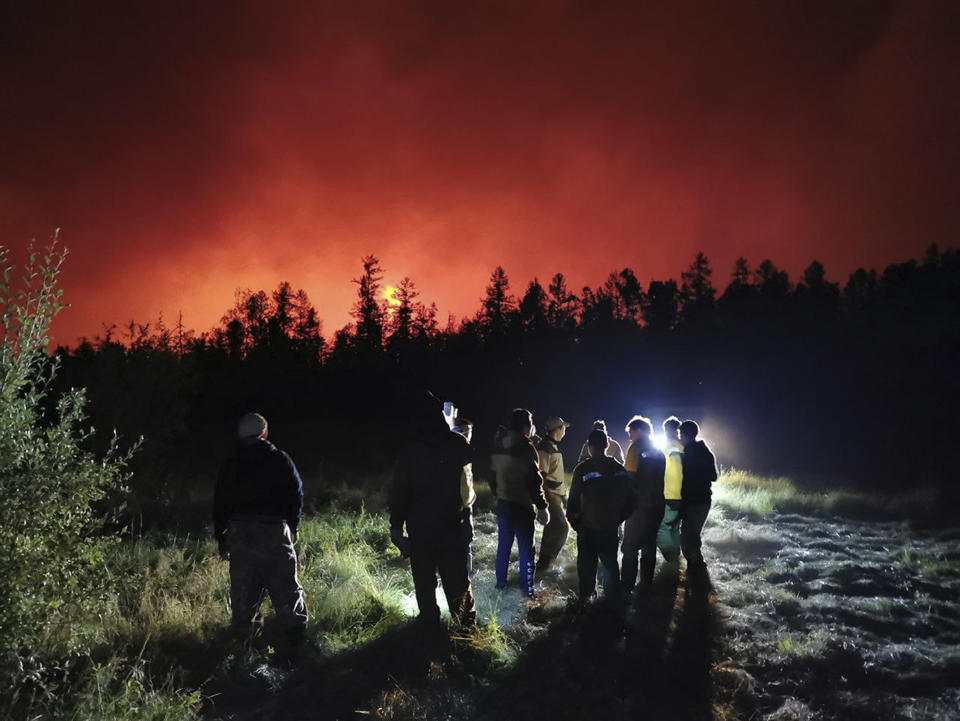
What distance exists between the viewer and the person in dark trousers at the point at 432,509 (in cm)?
552

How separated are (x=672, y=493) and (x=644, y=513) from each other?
3.36 ft

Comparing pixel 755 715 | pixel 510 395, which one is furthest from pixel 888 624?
pixel 510 395

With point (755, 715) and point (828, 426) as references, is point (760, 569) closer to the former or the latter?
point (755, 715)

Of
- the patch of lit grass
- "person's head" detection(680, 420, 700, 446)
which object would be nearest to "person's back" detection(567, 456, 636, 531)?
"person's head" detection(680, 420, 700, 446)

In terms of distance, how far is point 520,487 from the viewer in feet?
23.7

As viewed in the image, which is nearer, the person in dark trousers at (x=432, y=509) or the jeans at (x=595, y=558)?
the person in dark trousers at (x=432, y=509)

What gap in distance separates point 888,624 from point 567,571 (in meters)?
3.87

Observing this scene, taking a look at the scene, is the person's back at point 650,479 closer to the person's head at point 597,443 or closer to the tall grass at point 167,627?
the person's head at point 597,443

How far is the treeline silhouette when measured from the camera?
128ft

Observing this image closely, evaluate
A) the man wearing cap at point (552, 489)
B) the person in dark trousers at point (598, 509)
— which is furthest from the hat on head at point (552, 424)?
the person in dark trousers at point (598, 509)

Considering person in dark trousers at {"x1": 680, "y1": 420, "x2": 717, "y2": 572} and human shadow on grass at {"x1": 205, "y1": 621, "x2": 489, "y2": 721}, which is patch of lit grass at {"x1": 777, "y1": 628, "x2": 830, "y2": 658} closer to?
person in dark trousers at {"x1": 680, "y1": 420, "x2": 717, "y2": 572}

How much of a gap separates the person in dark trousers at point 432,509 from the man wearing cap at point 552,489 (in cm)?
307


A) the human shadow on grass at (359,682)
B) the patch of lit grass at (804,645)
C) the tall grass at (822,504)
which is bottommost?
the tall grass at (822,504)

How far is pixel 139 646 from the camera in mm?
4992
